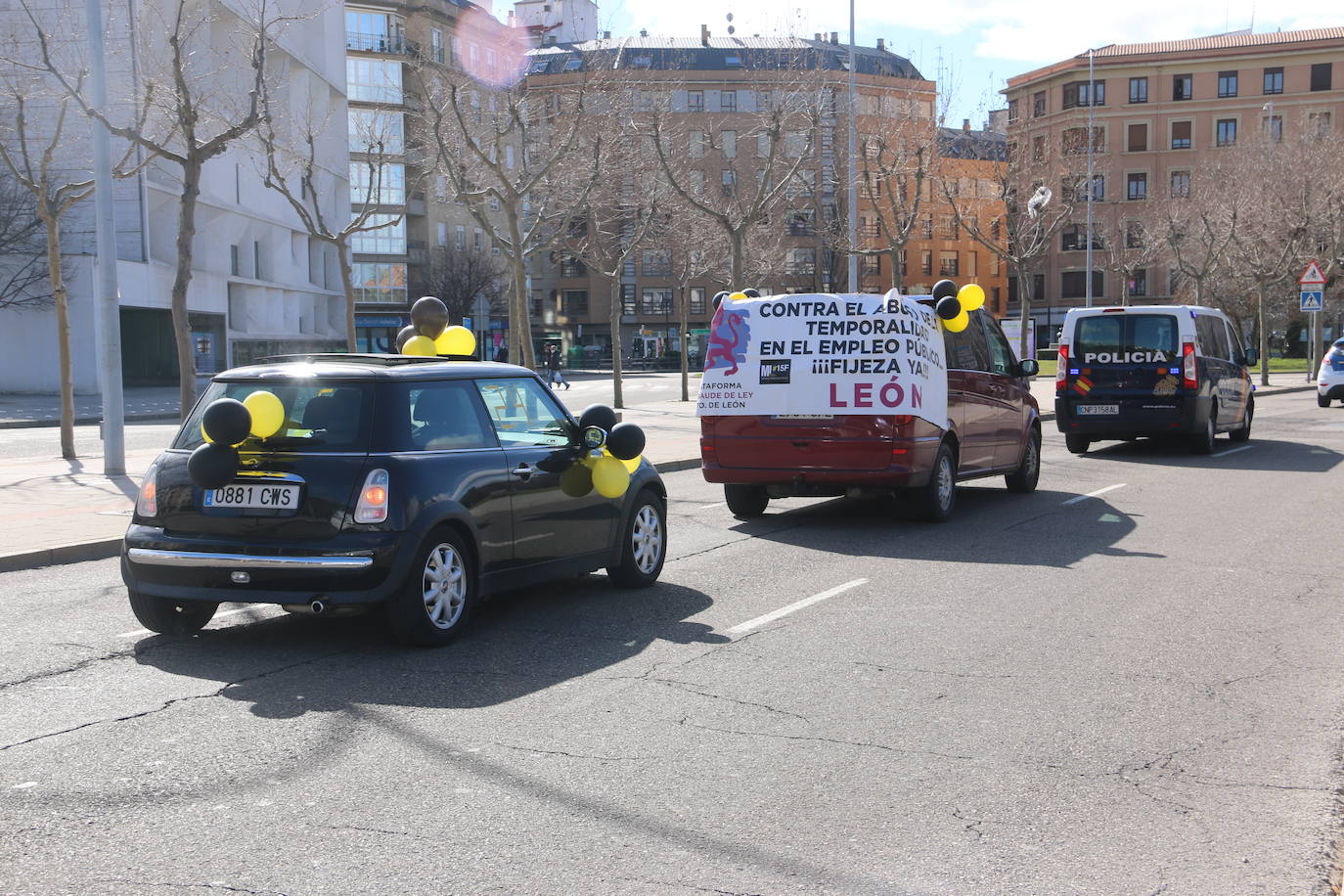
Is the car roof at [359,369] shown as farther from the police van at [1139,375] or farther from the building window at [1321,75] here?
the building window at [1321,75]

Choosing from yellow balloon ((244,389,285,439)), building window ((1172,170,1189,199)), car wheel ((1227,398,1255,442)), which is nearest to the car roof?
yellow balloon ((244,389,285,439))

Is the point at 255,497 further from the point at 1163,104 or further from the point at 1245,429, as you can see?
the point at 1163,104

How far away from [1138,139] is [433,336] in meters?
86.6

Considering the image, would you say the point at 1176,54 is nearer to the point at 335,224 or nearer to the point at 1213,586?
the point at 335,224

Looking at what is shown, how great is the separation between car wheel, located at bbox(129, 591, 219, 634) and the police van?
1397cm

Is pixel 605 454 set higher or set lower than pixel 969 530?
higher

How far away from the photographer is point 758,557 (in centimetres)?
1043

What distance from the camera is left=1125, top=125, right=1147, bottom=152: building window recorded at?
89438mm

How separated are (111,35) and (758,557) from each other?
38792 millimetres

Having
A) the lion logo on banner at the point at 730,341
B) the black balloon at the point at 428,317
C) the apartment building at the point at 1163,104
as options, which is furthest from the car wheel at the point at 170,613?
the apartment building at the point at 1163,104

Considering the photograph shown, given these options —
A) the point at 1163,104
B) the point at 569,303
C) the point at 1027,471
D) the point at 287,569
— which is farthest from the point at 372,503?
the point at 569,303

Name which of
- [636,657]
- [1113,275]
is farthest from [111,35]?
[1113,275]

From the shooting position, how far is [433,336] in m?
11.4

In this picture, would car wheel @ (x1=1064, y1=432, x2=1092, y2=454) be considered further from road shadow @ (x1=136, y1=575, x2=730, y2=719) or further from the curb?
the curb
